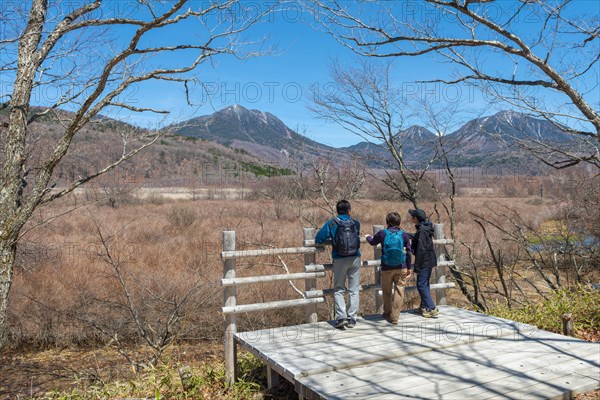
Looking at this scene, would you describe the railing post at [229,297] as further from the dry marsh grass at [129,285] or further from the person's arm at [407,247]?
the dry marsh grass at [129,285]

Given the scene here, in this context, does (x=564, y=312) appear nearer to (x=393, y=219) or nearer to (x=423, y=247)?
(x=423, y=247)

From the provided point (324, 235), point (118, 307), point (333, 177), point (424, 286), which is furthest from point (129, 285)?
point (424, 286)

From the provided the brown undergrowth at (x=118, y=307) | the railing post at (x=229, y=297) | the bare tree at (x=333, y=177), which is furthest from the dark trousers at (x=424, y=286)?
the bare tree at (x=333, y=177)

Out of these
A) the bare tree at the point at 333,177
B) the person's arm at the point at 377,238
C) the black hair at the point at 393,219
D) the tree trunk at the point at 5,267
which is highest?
the bare tree at the point at 333,177

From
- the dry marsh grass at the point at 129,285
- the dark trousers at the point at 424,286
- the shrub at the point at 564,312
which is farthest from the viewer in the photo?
the dry marsh grass at the point at 129,285

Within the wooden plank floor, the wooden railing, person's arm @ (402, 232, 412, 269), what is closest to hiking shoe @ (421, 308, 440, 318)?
the wooden plank floor

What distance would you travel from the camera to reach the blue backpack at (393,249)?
6156 mm

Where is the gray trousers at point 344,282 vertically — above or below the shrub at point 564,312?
above

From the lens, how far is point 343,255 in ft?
19.7

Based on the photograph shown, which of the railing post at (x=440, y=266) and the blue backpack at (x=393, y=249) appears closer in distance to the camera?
the blue backpack at (x=393, y=249)

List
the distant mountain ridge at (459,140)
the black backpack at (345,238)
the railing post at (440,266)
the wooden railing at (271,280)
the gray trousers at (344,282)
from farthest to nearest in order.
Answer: the distant mountain ridge at (459,140) < the railing post at (440,266) < the gray trousers at (344,282) < the black backpack at (345,238) < the wooden railing at (271,280)

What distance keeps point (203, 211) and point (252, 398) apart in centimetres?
2399

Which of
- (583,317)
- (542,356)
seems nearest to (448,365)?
(542,356)

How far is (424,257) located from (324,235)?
1502mm
